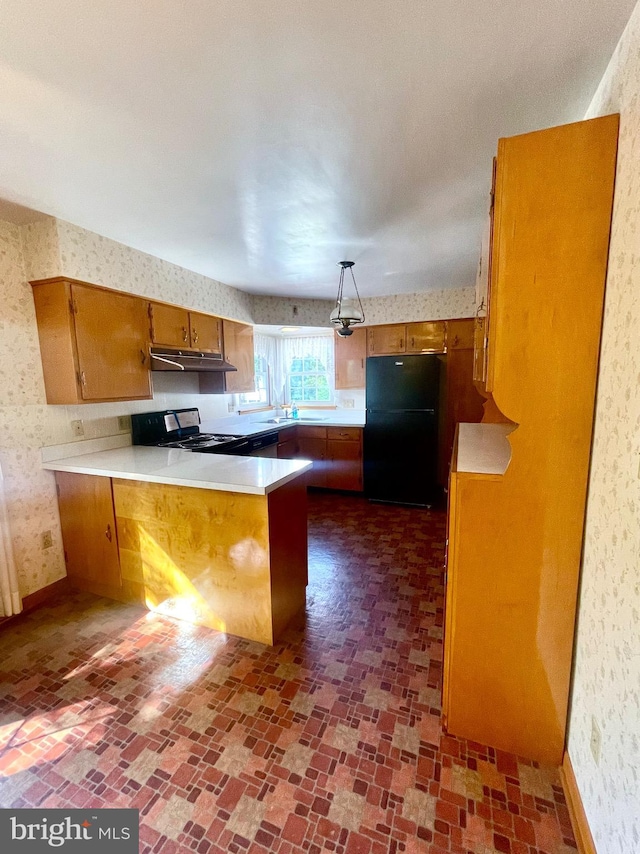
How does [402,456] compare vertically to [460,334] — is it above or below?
below

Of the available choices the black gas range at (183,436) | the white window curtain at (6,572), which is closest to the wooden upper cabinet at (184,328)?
the black gas range at (183,436)

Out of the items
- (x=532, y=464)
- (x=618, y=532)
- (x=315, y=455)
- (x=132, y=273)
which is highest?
(x=132, y=273)

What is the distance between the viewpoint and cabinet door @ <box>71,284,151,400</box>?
7.47 ft

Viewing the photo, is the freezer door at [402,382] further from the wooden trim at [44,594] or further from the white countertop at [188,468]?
the wooden trim at [44,594]

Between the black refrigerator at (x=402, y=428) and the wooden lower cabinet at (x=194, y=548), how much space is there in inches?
78.2

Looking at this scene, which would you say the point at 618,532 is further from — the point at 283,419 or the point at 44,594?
the point at 283,419

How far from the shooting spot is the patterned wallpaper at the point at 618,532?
86cm

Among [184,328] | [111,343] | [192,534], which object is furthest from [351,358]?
[192,534]

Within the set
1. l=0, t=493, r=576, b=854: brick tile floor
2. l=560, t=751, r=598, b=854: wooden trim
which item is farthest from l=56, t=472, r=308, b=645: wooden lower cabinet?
l=560, t=751, r=598, b=854: wooden trim

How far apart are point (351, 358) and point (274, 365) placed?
131 cm

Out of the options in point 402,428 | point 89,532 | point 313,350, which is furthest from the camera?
point 313,350

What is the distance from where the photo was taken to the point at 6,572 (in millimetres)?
2166

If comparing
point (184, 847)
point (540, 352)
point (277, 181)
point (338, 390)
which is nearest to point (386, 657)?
point (184, 847)

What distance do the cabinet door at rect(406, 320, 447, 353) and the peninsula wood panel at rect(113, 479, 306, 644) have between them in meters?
2.68
